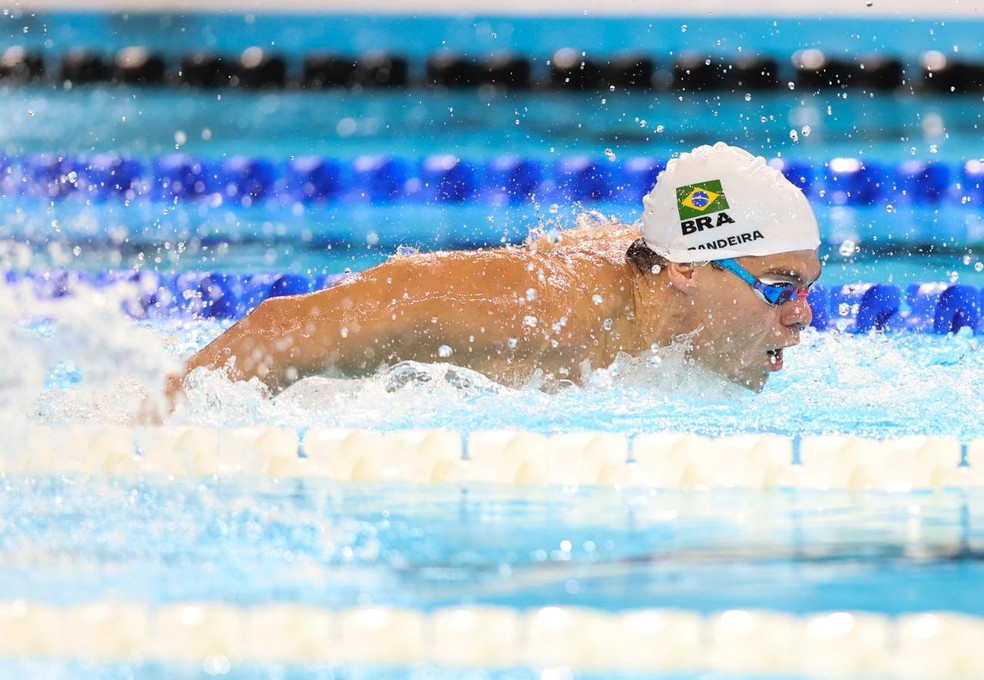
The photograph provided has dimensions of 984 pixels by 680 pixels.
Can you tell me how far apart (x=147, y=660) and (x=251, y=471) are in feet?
2.97

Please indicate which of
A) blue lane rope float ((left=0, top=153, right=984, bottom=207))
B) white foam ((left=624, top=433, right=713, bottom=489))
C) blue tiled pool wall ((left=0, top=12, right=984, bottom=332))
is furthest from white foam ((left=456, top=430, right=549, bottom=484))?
blue lane rope float ((left=0, top=153, right=984, bottom=207))

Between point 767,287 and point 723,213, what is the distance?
17 cm

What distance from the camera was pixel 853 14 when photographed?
23.4 feet

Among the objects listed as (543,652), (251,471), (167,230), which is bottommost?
(543,652)

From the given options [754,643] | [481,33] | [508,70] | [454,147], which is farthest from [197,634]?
[481,33]

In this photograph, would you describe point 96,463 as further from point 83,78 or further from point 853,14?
point 853,14

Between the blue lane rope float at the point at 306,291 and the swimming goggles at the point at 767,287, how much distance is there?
1.59 meters

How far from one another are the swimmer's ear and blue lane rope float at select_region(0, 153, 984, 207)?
8.37 ft

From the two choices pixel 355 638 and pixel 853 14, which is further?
pixel 853 14

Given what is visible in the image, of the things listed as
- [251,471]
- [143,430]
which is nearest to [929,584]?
[251,471]

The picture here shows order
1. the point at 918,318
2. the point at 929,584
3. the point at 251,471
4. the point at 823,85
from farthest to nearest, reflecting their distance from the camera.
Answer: the point at 823,85 → the point at 918,318 → the point at 251,471 → the point at 929,584

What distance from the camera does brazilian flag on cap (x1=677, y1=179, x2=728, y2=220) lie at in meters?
2.80

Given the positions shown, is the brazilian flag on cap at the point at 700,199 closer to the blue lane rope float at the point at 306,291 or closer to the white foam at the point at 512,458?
the white foam at the point at 512,458

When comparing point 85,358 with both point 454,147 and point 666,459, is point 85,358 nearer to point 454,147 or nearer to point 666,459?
point 666,459
